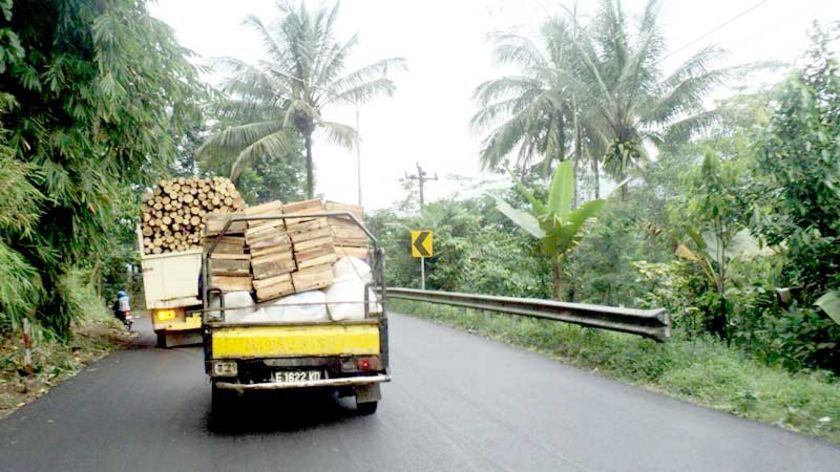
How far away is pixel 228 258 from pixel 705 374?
532 cm

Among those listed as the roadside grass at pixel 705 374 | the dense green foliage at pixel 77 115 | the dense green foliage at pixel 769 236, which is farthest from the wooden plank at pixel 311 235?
the dense green foliage at pixel 769 236

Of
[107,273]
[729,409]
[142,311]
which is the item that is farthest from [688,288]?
[142,311]

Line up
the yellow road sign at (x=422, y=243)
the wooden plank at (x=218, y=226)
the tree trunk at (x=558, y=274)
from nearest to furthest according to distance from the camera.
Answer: the wooden plank at (x=218, y=226)
the tree trunk at (x=558, y=274)
the yellow road sign at (x=422, y=243)

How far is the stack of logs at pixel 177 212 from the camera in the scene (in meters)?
13.8

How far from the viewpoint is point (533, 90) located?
26.2 meters

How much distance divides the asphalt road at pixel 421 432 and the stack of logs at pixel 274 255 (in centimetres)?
136

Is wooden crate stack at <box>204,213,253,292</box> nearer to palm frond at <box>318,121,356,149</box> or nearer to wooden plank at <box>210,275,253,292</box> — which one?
wooden plank at <box>210,275,253,292</box>

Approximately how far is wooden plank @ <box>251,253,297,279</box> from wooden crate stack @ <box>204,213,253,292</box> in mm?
121

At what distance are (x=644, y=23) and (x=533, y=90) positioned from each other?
451 cm

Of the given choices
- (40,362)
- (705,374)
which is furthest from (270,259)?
(40,362)

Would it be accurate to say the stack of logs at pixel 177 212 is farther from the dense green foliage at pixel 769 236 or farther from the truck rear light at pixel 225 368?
the truck rear light at pixel 225 368

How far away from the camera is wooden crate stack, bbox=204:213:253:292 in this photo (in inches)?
277

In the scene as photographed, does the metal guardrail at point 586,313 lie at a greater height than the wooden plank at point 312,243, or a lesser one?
lesser

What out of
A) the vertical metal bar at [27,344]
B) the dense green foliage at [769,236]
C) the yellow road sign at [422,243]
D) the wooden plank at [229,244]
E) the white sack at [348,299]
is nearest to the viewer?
the white sack at [348,299]
